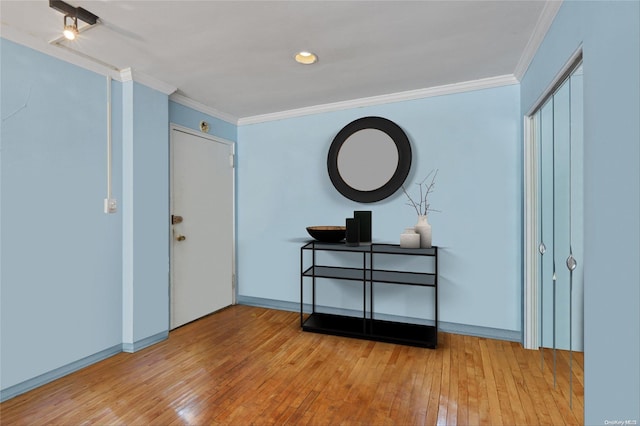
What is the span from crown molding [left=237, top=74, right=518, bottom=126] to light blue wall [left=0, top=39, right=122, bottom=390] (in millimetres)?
1542

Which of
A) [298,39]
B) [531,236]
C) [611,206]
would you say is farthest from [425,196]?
[611,206]

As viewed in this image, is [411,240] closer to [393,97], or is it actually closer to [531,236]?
[531,236]

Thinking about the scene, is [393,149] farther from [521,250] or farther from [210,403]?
[210,403]

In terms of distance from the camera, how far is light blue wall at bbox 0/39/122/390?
6.25 feet

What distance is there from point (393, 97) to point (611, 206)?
221 centimetres

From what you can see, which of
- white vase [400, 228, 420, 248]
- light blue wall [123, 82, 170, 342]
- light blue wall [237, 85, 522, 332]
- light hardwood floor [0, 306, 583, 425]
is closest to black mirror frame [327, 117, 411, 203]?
light blue wall [237, 85, 522, 332]

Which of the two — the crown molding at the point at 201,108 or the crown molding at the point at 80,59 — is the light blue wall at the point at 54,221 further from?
the crown molding at the point at 201,108

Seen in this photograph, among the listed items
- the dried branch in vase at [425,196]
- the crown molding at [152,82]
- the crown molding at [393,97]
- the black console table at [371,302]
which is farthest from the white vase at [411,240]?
the crown molding at [152,82]

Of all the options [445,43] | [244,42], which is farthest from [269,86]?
[445,43]

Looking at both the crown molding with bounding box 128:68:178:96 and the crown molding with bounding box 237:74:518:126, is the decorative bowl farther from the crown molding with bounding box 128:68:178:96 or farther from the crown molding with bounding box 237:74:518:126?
the crown molding with bounding box 128:68:178:96

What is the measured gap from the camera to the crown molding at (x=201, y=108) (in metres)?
3.04

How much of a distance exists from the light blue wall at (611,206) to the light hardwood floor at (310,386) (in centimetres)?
41

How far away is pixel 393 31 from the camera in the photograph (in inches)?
77.4

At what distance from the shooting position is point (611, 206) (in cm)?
Answer: 112
